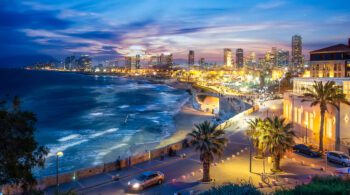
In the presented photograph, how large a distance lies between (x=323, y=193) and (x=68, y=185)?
1522cm

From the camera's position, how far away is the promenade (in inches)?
779

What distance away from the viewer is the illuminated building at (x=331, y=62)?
46.6 metres

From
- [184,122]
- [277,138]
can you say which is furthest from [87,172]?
[184,122]

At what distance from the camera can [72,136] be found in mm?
47188

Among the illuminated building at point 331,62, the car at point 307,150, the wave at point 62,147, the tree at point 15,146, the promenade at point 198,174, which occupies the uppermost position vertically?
the illuminated building at point 331,62

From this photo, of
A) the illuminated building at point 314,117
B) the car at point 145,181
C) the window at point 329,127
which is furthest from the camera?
the window at point 329,127

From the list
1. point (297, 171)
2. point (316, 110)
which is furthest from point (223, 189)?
point (316, 110)

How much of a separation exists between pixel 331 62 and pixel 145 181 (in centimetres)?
3770

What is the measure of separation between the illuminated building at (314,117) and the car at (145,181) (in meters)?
15.5

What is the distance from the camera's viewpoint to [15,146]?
901cm

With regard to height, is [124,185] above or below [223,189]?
below

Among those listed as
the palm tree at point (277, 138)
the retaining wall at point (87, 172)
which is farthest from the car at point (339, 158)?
the retaining wall at point (87, 172)

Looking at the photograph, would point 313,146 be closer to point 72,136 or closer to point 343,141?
point 343,141

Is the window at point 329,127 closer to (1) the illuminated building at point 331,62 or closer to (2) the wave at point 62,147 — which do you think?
(1) the illuminated building at point 331,62
